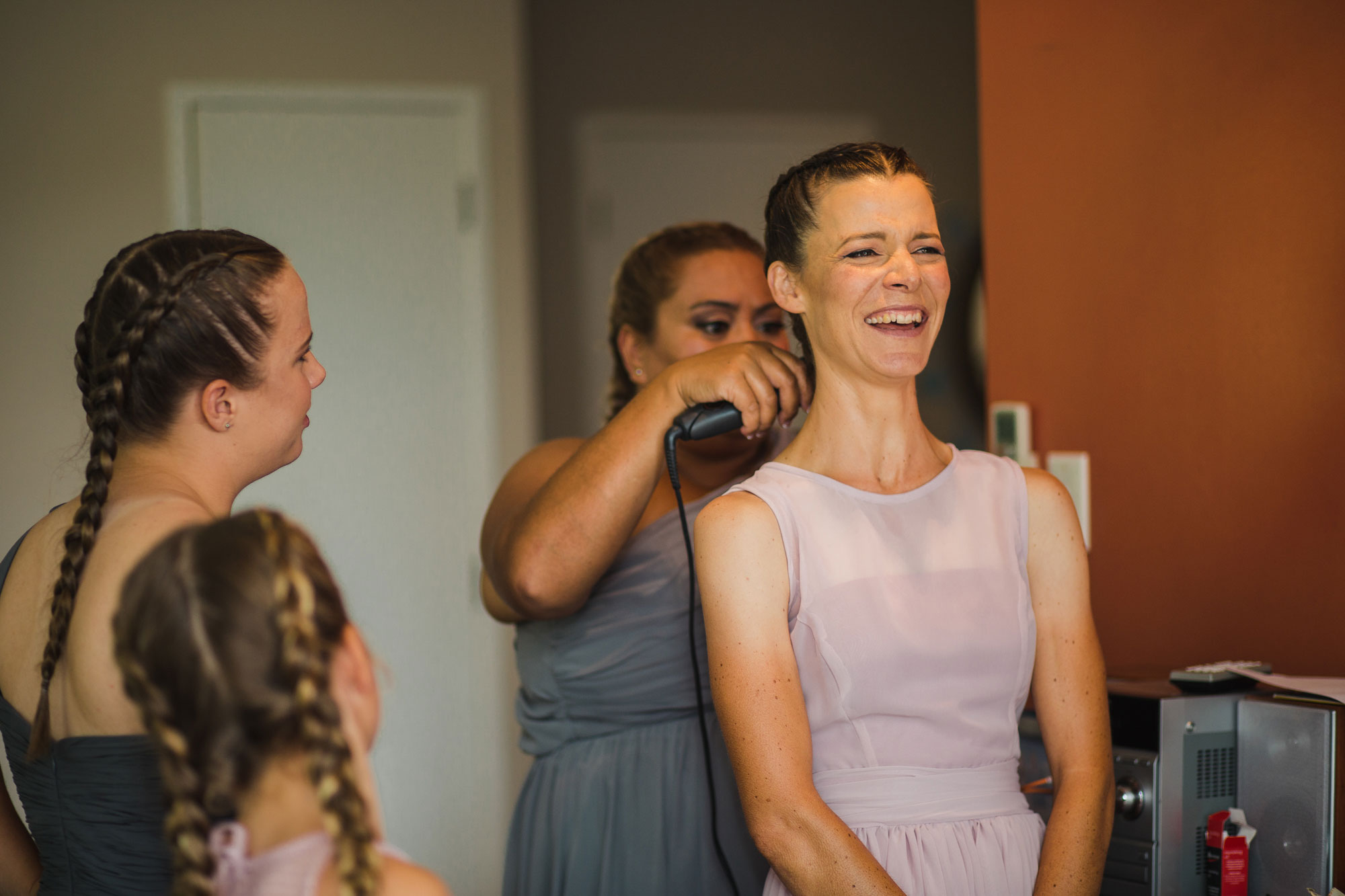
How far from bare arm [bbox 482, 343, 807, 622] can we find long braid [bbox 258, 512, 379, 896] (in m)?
0.74

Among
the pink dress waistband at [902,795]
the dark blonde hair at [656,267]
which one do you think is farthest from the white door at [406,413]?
the pink dress waistband at [902,795]

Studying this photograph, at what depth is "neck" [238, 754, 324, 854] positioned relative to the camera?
867mm

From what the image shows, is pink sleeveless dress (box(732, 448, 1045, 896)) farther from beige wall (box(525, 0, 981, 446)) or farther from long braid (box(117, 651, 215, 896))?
beige wall (box(525, 0, 981, 446))

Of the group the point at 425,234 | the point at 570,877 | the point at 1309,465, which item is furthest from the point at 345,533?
the point at 1309,465

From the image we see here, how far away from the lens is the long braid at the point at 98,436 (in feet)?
3.70

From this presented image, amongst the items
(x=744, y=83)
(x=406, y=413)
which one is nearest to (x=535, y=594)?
(x=406, y=413)

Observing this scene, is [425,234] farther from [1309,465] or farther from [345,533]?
[1309,465]

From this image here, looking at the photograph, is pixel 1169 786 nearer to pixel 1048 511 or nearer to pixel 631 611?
pixel 1048 511

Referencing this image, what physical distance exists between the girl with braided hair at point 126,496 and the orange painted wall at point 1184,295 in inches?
54.3

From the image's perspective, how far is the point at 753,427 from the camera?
1482 mm

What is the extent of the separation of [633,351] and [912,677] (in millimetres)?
919

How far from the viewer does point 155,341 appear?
1.18 m

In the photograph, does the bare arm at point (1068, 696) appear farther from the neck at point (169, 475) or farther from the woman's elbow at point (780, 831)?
the neck at point (169, 475)

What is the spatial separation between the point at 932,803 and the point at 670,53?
131 inches
